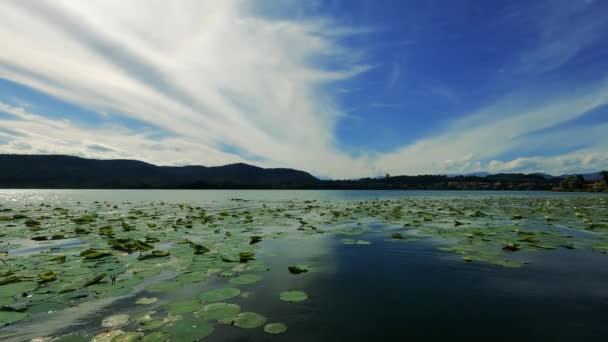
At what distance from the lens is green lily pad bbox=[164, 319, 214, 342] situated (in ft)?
14.6

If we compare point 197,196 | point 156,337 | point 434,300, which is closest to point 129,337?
point 156,337

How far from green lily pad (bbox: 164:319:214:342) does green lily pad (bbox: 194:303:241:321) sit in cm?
19

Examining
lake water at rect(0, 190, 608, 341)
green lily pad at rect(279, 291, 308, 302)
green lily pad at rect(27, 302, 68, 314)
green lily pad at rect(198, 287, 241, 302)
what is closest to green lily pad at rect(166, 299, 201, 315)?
lake water at rect(0, 190, 608, 341)

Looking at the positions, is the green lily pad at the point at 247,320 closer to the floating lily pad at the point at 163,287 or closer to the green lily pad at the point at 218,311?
the green lily pad at the point at 218,311

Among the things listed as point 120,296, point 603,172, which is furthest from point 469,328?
point 603,172

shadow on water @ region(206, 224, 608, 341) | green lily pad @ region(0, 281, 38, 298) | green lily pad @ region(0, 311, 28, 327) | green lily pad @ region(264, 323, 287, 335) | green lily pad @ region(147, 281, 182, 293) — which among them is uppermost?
green lily pad @ region(0, 281, 38, 298)

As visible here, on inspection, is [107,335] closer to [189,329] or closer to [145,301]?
[189,329]

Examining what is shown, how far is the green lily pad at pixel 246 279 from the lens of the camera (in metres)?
7.29

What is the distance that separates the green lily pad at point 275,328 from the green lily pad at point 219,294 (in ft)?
5.49

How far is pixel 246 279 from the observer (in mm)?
7527

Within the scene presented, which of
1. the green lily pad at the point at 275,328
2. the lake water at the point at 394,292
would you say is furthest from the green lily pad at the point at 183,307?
the green lily pad at the point at 275,328

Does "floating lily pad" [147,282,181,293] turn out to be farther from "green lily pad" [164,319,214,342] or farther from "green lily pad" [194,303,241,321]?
"green lily pad" [164,319,214,342]

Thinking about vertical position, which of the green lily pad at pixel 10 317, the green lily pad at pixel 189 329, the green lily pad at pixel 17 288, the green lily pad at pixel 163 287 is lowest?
the green lily pad at pixel 163 287

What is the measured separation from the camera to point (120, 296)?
6.31 m
